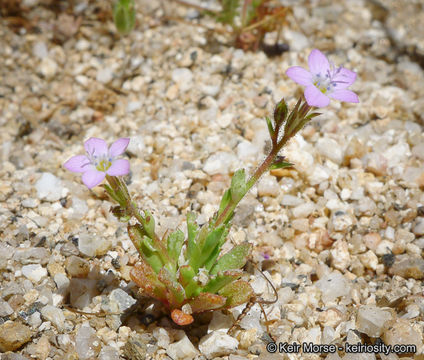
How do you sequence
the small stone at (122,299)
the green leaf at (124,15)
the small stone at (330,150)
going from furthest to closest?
the green leaf at (124,15), the small stone at (330,150), the small stone at (122,299)

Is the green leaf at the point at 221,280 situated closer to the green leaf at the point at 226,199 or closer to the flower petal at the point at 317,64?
the green leaf at the point at 226,199

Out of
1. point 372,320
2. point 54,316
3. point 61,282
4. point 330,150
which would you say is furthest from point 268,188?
point 54,316

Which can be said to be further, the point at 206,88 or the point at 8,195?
the point at 206,88

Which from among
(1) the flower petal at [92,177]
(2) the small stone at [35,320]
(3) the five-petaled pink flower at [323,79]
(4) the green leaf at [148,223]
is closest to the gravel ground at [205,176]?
(2) the small stone at [35,320]

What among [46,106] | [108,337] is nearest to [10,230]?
[108,337]

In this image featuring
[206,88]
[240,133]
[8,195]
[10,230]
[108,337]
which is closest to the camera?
[108,337]

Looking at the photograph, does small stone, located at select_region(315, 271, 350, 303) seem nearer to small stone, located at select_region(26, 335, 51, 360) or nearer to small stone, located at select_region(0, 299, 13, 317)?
small stone, located at select_region(26, 335, 51, 360)

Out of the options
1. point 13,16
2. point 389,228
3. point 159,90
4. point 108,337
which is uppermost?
point 13,16

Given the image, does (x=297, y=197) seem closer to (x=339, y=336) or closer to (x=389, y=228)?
(x=389, y=228)
